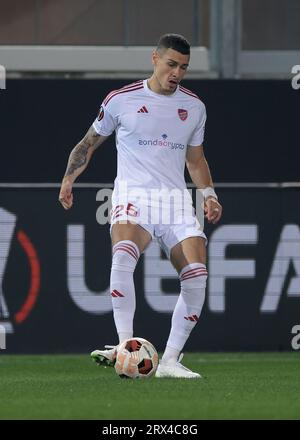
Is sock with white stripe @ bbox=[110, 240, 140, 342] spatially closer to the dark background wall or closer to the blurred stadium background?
the blurred stadium background

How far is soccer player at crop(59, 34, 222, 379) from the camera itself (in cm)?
815

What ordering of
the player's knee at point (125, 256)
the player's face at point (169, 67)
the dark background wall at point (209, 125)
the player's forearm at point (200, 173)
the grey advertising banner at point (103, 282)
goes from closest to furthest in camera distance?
the player's knee at point (125, 256), the player's face at point (169, 67), the player's forearm at point (200, 173), the grey advertising banner at point (103, 282), the dark background wall at point (209, 125)

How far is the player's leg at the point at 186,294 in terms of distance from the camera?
8148 mm

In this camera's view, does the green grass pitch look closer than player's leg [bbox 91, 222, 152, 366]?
Yes

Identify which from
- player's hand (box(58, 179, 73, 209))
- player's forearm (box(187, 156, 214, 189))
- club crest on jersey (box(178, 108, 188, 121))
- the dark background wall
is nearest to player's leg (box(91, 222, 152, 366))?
player's hand (box(58, 179, 73, 209))

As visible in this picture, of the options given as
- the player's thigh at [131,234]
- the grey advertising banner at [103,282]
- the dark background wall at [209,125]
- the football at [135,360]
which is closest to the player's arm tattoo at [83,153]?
the player's thigh at [131,234]

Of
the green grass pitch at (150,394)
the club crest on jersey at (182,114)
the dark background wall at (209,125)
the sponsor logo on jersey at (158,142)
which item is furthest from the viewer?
the dark background wall at (209,125)

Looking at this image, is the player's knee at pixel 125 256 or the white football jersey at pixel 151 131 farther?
the white football jersey at pixel 151 131

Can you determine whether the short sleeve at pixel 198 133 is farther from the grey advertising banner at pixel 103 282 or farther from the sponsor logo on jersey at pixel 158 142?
the grey advertising banner at pixel 103 282

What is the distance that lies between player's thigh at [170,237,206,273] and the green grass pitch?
70 cm

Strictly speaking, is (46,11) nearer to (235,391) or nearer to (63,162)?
(63,162)

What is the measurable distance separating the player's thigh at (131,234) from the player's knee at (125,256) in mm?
42

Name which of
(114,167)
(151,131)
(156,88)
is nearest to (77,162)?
(151,131)

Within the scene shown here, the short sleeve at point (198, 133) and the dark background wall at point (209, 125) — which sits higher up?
the short sleeve at point (198, 133)
